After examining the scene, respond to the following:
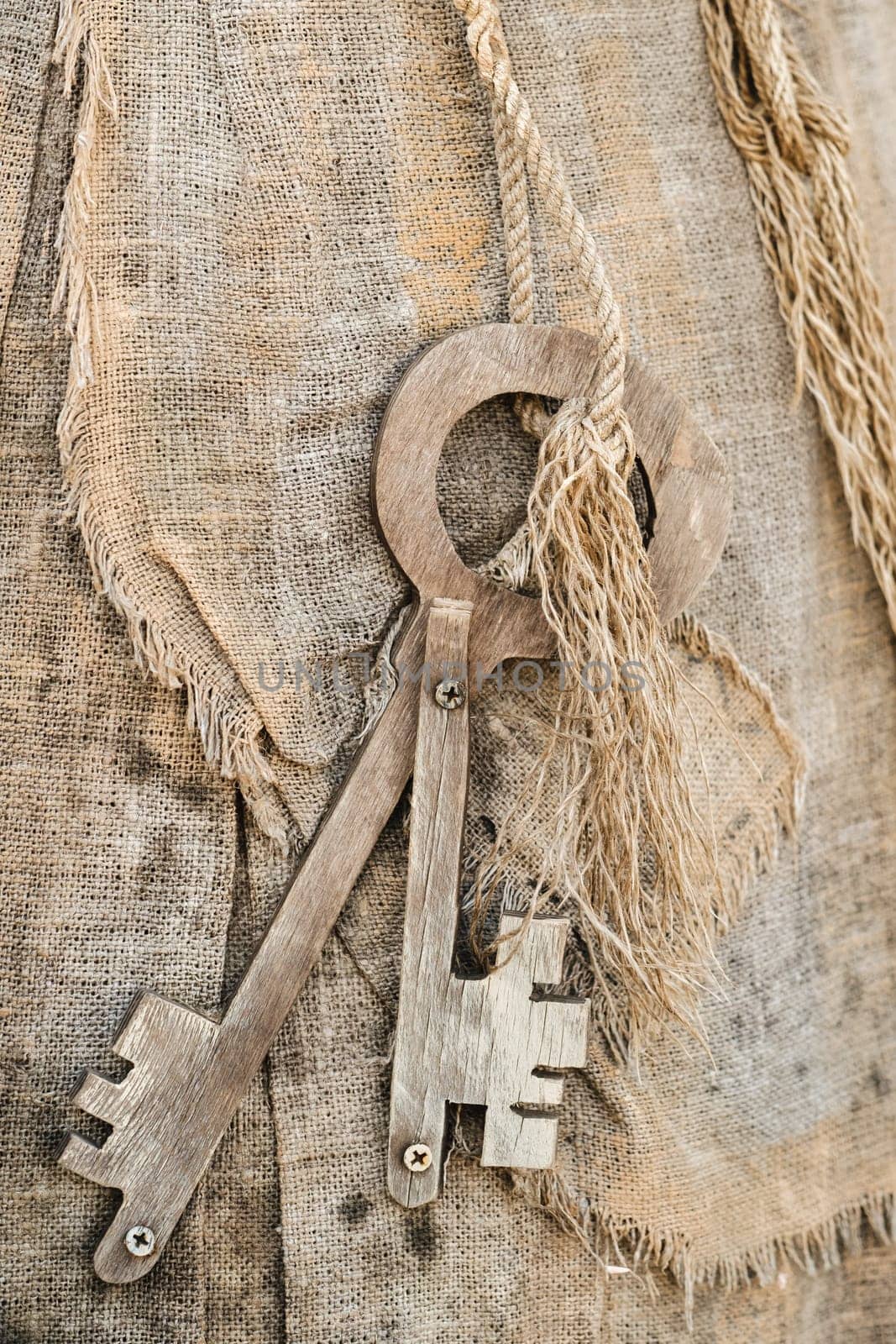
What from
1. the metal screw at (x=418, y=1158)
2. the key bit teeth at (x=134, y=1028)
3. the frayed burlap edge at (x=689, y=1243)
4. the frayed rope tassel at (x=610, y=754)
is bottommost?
the frayed burlap edge at (x=689, y=1243)

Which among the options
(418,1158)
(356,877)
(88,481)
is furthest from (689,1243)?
(88,481)

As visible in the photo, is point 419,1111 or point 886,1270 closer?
point 419,1111

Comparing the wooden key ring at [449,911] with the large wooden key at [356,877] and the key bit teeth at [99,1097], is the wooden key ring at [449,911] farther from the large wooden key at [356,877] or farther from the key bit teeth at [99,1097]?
the key bit teeth at [99,1097]

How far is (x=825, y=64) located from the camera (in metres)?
0.91

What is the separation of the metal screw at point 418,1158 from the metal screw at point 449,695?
0.92 feet

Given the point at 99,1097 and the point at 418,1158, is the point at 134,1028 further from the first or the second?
the point at 418,1158

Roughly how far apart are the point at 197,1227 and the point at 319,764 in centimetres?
30

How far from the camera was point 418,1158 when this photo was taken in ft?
2.38

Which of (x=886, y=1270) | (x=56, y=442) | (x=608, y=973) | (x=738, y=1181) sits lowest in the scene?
(x=886, y=1270)

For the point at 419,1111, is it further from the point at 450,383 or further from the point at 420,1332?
the point at 450,383

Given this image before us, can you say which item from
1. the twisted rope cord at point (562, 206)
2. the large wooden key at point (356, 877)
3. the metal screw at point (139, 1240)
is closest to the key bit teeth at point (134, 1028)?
the large wooden key at point (356, 877)

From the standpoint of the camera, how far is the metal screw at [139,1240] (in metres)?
0.70

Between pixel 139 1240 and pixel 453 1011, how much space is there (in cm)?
23

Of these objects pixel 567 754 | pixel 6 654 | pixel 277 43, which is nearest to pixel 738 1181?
pixel 567 754
